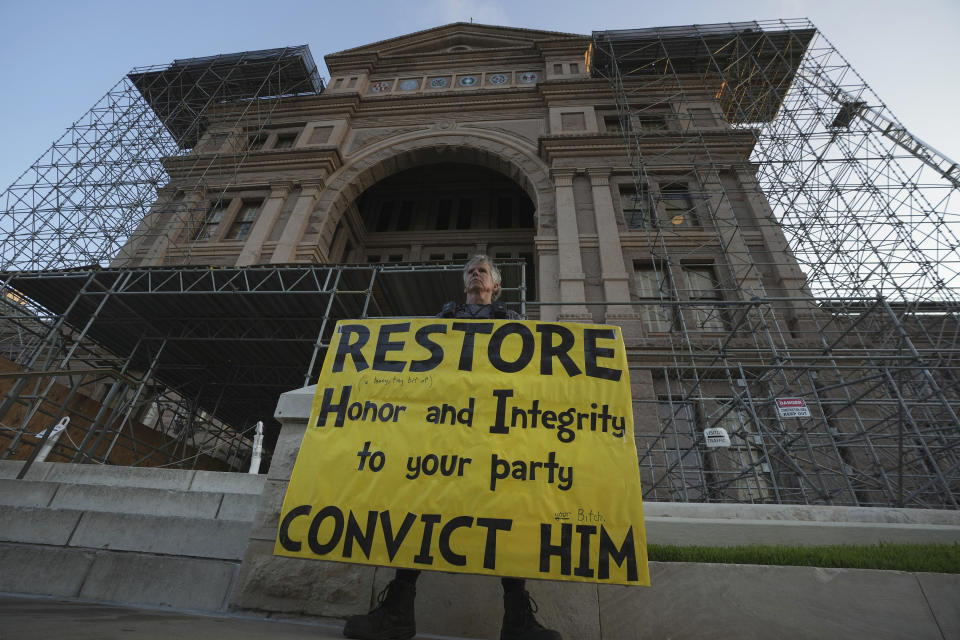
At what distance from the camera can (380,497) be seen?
2678 millimetres

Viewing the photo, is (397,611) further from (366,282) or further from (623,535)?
(366,282)

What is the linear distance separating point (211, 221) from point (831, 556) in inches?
780

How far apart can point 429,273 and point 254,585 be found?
8.62 meters

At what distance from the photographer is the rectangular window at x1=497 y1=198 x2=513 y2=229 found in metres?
20.6

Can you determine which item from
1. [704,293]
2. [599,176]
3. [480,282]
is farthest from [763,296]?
[480,282]

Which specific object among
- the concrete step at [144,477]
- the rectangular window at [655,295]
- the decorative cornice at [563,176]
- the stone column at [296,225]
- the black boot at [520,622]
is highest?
the decorative cornice at [563,176]

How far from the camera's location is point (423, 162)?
62.1 feet

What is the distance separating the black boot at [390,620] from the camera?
7.77 ft

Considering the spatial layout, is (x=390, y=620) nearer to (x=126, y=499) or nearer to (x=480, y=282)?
(x=480, y=282)

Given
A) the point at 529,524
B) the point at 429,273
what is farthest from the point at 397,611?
the point at 429,273

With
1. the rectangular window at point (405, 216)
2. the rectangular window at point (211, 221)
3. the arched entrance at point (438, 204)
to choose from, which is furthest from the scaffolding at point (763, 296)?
the rectangular window at point (211, 221)

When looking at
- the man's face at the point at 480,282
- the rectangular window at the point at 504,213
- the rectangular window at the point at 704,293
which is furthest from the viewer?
the rectangular window at the point at 504,213

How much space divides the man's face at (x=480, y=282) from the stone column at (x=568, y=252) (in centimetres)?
824

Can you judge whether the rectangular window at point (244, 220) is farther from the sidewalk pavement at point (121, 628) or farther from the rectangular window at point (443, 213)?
the sidewalk pavement at point (121, 628)
